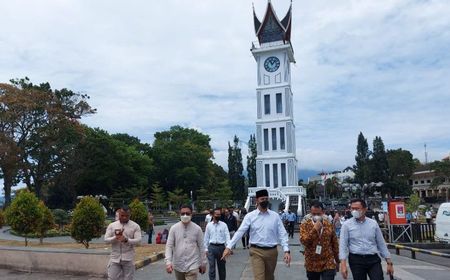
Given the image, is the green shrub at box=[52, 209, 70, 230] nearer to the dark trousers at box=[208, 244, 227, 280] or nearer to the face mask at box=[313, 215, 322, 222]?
the dark trousers at box=[208, 244, 227, 280]

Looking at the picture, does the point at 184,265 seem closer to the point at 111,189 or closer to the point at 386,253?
the point at 386,253

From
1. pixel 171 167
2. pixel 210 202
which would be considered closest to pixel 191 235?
pixel 210 202

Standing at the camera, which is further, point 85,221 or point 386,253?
point 85,221

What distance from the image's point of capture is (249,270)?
12.6 metres

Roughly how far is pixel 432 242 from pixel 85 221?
570 inches

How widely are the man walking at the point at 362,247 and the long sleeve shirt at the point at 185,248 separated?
2.02 meters

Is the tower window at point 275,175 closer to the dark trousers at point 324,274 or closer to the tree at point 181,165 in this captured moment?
the tree at point 181,165

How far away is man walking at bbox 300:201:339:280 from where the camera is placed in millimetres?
6730

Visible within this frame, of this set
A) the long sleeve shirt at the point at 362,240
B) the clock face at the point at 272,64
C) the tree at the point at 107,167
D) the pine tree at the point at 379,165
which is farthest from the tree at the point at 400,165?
the long sleeve shirt at the point at 362,240

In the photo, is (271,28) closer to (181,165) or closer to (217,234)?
(181,165)

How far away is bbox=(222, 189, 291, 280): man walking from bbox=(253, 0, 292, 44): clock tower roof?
160 ft

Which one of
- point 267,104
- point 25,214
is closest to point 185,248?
point 25,214

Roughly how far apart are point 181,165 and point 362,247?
212ft

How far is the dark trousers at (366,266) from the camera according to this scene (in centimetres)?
640
